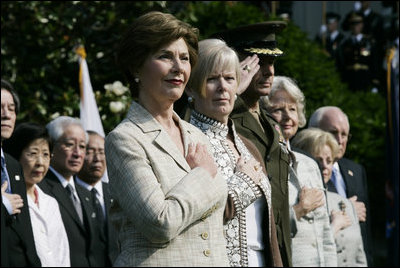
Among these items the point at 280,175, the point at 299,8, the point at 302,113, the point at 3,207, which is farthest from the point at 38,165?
the point at 299,8

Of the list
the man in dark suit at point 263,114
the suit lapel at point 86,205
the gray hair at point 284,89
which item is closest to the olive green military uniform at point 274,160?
the man in dark suit at point 263,114

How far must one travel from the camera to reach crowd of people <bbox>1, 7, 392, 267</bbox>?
3406 mm

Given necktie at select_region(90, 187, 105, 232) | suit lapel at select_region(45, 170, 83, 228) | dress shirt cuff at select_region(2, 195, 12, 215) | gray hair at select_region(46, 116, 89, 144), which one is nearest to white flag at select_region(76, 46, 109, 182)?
gray hair at select_region(46, 116, 89, 144)

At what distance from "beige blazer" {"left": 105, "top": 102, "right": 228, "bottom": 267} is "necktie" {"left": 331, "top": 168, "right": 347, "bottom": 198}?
380 cm

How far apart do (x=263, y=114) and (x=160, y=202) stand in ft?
6.03

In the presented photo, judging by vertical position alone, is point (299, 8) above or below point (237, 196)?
below

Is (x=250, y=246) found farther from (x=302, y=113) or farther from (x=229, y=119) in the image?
(x=302, y=113)

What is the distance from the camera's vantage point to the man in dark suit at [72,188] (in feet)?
23.0

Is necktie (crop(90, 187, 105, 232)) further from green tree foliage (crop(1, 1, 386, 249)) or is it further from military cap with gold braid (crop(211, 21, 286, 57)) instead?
military cap with gold braid (crop(211, 21, 286, 57))

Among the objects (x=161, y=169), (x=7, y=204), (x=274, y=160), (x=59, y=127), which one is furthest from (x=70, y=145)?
(x=161, y=169)

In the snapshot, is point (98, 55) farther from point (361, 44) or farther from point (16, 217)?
point (361, 44)

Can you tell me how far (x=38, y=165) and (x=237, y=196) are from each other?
305cm

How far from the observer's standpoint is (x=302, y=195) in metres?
5.38

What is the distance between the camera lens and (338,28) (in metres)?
18.7
